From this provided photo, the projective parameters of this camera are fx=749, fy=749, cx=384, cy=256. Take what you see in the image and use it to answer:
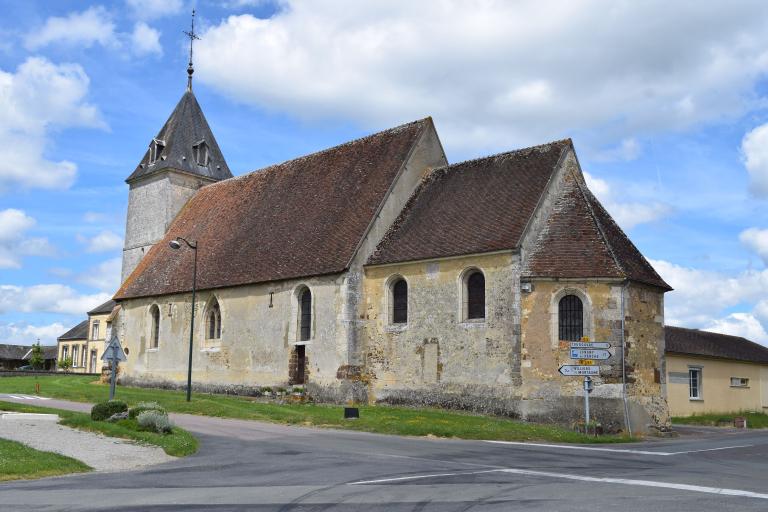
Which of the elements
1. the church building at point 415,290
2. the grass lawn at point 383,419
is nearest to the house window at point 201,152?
the church building at point 415,290

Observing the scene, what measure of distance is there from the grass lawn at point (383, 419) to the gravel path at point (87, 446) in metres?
6.58

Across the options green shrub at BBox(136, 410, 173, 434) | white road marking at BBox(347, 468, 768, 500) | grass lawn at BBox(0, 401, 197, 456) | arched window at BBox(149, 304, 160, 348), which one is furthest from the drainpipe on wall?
arched window at BBox(149, 304, 160, 348)

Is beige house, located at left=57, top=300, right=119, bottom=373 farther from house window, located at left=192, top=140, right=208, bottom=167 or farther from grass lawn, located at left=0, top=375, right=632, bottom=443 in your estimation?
grass lawn, located at left=0, top=375, right=632, bottom=443

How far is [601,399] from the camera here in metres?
22.5

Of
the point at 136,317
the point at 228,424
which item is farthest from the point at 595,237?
the point at 136,317

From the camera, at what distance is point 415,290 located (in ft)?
85.4

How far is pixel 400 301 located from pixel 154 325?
47.2 feet

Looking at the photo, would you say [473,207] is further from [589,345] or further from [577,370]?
[577,370]

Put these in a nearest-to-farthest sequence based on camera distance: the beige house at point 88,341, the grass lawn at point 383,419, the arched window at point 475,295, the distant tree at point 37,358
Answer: the grass lawn at point 383,419
the arched window at point 475,295
the beige house at point 88,341
the distant tree at point 37,358

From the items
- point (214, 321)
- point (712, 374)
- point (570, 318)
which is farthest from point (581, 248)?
point (214, 321)

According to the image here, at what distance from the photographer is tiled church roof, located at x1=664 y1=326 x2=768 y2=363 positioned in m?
33.1

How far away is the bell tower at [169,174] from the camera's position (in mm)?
40375

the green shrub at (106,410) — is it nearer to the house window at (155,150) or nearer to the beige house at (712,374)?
the beige house at (712,374)

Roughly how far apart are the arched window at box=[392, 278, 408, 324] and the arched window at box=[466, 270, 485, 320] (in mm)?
2581
